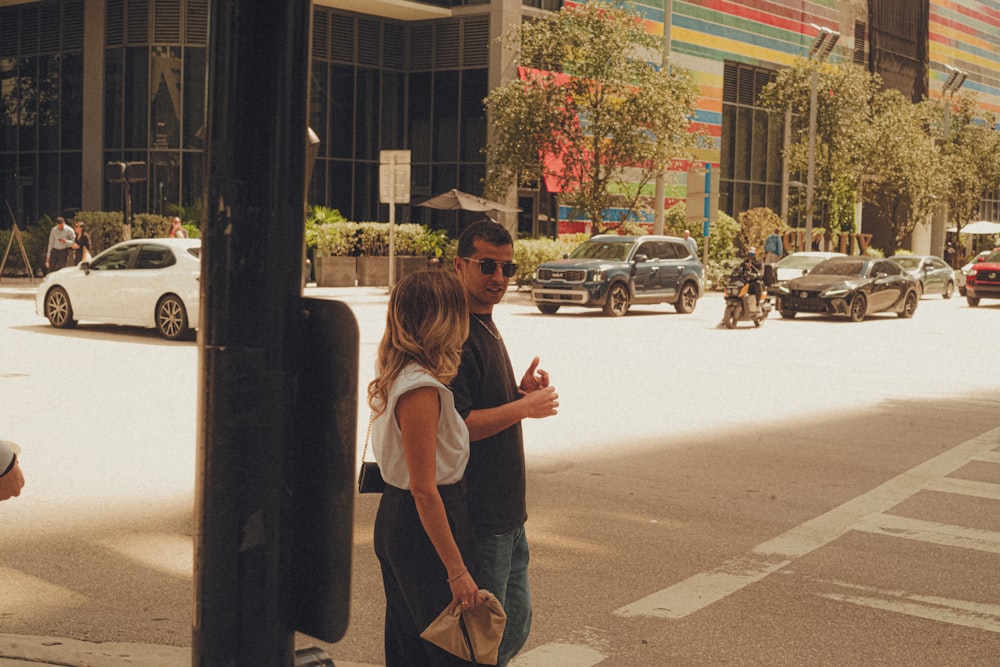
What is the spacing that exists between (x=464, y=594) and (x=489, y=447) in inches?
21.8

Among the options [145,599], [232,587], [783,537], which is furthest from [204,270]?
[783,537]

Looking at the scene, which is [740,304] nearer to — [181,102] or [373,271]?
[373,271]

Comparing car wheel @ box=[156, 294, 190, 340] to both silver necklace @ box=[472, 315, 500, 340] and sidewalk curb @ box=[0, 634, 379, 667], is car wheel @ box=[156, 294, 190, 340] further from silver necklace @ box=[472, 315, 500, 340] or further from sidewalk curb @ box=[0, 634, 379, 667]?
silver necklace @ box=[472, 315, 500, 340]

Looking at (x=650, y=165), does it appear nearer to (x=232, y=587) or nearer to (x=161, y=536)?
(x=161, y=536)

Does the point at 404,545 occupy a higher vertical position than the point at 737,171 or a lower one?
lower

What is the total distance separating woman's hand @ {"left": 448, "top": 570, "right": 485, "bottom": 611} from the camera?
3.35 m

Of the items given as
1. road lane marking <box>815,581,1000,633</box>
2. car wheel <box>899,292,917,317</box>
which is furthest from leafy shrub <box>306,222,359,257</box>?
road lane marking <box>815,581,1000,633</box>

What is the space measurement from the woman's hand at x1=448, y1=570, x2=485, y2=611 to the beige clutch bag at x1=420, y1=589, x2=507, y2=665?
1 centimetres

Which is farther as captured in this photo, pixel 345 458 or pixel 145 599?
pixel 145 599

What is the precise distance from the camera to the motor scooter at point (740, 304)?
2447cm

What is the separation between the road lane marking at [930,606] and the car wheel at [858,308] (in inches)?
876

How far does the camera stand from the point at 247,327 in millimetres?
2305

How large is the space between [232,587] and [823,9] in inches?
2385

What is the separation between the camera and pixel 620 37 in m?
34.4
